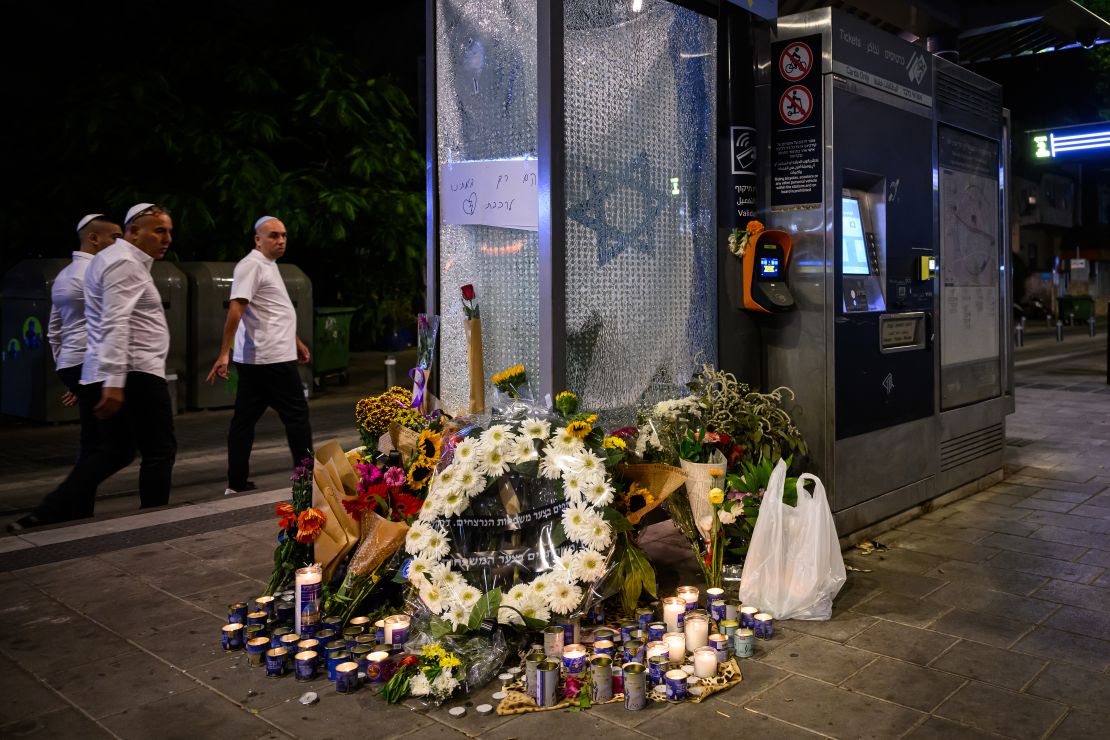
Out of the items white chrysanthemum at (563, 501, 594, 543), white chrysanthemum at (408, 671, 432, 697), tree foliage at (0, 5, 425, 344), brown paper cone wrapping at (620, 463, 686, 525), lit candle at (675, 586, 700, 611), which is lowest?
white chrysanthemum at (408, 671, 432, 697)

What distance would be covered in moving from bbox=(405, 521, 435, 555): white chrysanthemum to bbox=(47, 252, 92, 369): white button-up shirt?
394cm

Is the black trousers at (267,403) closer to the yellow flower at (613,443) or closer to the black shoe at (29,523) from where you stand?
the black shoe at (29,523)

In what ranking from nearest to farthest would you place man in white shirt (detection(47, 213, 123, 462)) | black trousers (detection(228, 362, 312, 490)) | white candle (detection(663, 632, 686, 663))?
1. white candle (detection(663, 632, 686, 663))
2. man in white shirt (detection(47, 213, 123, 462))
3. black trousers (detection(228, 362, 312, 490))

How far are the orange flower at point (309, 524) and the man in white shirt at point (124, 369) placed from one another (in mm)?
2124

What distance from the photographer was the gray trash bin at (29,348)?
1084 centimetres

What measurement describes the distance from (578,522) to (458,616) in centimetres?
60

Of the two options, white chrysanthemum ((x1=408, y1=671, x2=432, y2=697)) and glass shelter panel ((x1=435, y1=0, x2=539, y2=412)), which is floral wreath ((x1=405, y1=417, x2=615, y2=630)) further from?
glass shelter panel ((x1=435, y1=0, x2=539, y2=412))

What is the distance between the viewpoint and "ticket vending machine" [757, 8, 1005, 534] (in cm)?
516

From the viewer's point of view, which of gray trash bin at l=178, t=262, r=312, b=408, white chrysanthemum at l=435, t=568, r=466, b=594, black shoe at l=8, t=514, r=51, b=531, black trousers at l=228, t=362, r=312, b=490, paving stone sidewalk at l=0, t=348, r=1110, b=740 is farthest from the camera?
gray trash bin at l=178, t=262, r=312, b=408

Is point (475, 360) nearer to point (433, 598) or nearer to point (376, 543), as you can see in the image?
point (376, 543)

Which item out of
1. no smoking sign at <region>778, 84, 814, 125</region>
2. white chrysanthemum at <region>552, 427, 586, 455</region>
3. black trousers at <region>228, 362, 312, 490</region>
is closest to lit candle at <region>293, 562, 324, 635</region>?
white chrysanthemum at <region>552, 427, 586, 455</region>

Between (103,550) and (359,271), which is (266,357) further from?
(359,271)

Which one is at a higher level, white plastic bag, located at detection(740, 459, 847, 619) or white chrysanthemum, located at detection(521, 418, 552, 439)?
white chrysanthemum, located at detection(521, 418, 552, 439)

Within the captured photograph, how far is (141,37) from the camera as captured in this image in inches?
591
